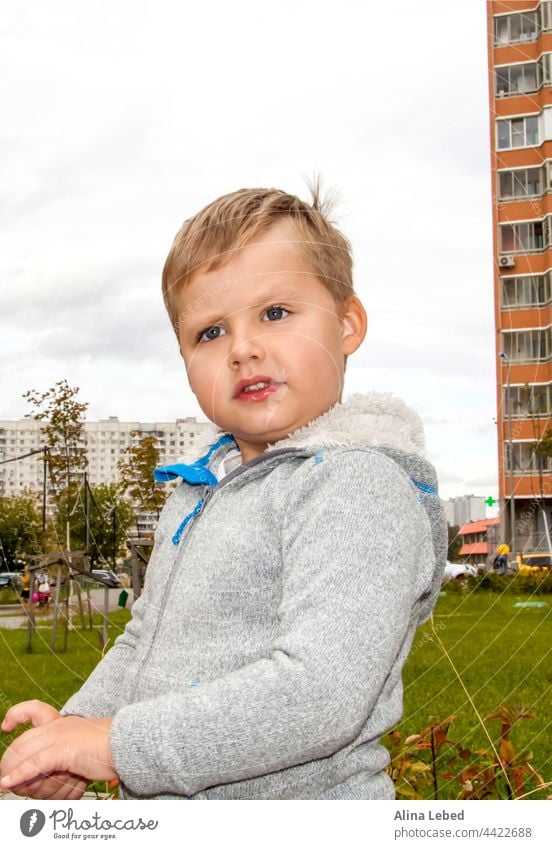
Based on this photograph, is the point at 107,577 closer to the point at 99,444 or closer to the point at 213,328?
the point at 99,444

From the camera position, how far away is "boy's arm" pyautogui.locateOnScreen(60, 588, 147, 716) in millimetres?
1130

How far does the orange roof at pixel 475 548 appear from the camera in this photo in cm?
140

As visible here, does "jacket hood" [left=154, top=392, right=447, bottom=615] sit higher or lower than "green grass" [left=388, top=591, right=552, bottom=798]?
higher

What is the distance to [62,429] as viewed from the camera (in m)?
1.37

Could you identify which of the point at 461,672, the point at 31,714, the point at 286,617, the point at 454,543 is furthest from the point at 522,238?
the point at 461,672

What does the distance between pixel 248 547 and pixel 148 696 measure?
196mm

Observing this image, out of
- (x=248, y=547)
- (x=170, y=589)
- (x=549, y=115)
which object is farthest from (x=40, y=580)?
(x=549, y=115)

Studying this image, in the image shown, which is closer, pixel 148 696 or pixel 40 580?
pixel 148 696

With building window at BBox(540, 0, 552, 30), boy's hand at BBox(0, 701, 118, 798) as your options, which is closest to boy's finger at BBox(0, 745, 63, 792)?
boy's hand at BBox(0, 701, 118, 798)

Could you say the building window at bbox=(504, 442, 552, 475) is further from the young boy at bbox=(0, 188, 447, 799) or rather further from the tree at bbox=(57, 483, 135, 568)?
the tree at bbox=(57, 483, 135, 568)

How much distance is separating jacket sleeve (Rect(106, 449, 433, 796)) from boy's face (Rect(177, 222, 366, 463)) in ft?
0.62
